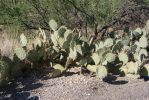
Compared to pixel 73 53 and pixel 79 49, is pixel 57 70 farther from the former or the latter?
pixel 79 49

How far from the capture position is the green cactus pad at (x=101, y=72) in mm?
7363

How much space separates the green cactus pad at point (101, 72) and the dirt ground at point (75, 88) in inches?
6.3

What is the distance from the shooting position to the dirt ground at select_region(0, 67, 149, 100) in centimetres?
697

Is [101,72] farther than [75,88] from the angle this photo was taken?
Yes

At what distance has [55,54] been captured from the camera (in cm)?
828

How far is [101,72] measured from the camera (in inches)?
291

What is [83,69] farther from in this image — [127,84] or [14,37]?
[14,37]

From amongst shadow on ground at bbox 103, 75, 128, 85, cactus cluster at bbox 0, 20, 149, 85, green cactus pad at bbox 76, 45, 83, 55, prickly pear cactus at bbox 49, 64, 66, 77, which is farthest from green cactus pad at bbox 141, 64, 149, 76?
prickly pear cactus at bbox 49, 64, 66, 77

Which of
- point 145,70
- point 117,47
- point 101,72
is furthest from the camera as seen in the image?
point 117,47

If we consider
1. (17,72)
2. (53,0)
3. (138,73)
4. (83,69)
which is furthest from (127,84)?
(53,0)

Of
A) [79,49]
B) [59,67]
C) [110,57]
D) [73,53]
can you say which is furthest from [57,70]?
[110,57]

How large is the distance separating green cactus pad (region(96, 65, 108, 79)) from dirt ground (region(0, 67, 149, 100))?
0.16m

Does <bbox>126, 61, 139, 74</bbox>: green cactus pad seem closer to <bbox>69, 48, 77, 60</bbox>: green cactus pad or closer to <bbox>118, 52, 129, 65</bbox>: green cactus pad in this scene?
<bbox>118, 52, 129, 65</bbox>: green cactus pad

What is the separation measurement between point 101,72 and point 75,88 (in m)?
0.53
